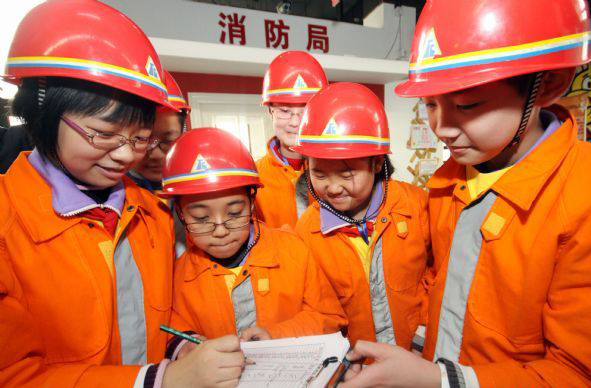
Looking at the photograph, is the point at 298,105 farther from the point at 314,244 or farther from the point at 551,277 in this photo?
the point at 551,277

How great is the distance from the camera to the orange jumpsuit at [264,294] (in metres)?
1.42

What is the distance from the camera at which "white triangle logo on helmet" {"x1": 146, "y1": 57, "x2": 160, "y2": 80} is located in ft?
3.40

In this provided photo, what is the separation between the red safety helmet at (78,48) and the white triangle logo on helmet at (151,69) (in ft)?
0.08

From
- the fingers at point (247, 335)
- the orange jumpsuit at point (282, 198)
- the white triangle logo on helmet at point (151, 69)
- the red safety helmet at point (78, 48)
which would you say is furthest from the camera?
the orange jumpsuit at point (282, 198)

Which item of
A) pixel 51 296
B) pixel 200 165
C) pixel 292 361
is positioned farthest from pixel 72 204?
pixel 292 361

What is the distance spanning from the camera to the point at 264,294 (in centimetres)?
144

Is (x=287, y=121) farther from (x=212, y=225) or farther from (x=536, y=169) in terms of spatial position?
(x=536, y=169)

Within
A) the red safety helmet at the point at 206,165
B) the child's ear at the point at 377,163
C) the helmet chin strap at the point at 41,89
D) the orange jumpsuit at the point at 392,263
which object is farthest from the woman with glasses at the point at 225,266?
the child's ear at the point at 377,163

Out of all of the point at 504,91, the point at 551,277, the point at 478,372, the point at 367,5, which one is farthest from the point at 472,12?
the point at 367,5

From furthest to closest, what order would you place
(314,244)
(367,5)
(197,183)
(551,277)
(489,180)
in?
(367,5), (314,244), (197,183), (489,180), (551,277)

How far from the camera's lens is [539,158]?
95 centimetres

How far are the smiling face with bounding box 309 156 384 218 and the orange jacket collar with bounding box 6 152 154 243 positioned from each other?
1065 millimetres

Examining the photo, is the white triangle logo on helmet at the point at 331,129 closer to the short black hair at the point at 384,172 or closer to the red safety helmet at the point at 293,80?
the short black hair at the point at 384,172

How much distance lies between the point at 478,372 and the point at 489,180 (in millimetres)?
669
